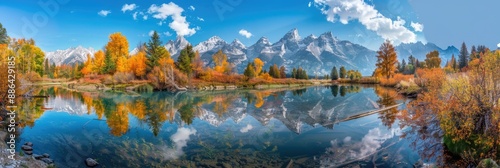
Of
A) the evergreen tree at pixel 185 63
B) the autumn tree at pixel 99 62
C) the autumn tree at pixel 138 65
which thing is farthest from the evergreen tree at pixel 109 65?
the evergreen tree at pixel 185 63

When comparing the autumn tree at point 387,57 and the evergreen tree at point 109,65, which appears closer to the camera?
the autumn tree at point 387,57

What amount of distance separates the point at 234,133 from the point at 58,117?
644 inches

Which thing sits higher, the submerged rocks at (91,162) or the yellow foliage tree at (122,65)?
the yellow foliage tree at (122,65)

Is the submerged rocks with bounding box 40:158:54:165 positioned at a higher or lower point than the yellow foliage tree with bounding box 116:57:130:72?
lower

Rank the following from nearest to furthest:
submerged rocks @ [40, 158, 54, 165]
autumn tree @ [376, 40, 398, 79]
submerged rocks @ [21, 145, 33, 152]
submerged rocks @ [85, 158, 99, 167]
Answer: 1. submerged rocks @ [85, 158, 99, 167]
2. submerged rocks @ [40, 158, 54, 165]
3. submerged rocks @ [21, 145, 33, 152]
4. autumn tree @ [376, 40, 398, 79]

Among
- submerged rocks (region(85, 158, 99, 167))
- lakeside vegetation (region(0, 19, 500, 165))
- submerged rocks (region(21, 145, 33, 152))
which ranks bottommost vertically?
submerged rocks (region(85, 158, 99, 167))

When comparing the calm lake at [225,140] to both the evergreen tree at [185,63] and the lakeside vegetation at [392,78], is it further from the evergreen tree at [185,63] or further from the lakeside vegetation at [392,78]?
the evergreen tree at [185,63]

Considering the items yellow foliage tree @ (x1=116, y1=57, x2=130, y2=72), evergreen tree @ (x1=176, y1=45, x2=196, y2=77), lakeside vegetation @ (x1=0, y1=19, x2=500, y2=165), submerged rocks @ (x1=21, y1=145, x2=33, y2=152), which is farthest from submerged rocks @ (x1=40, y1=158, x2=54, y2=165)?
yellow foliage tree @ (x1=116, y1=57, x2=130, y2=72)

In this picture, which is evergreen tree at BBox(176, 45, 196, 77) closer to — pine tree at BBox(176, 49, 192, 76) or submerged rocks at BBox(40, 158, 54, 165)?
pine tree at BBox(176, 49, 192, 76)

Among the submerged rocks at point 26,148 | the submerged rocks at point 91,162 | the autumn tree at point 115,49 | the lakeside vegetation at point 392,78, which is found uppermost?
the autumn tree at point 115,49

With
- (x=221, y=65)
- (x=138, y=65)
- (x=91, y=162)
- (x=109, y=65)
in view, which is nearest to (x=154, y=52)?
(x=138, y=65)

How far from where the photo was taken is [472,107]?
948 centimetres

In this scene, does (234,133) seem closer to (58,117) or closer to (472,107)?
(472,107)

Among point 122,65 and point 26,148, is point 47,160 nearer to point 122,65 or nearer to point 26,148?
point 26,148
